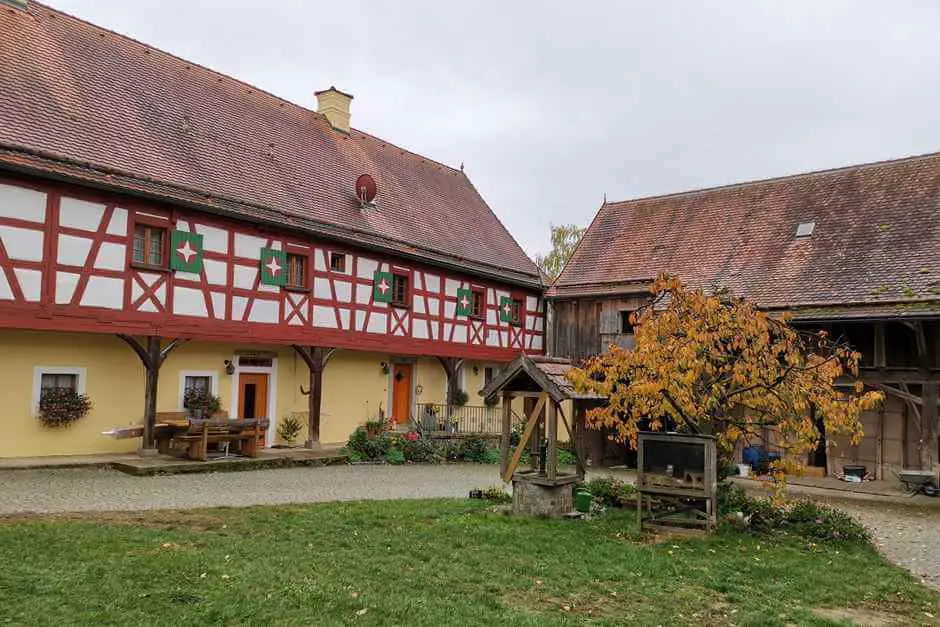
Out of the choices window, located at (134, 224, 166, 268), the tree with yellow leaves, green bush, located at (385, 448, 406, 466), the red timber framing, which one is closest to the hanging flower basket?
the red timber framing

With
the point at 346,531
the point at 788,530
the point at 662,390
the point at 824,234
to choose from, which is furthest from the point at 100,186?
the point at 824,234

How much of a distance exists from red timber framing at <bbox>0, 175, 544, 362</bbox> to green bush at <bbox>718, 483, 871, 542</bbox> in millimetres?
10681

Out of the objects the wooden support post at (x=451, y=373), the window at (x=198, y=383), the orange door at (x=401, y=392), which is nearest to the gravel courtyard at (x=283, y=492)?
the window at (x=198, y=383)

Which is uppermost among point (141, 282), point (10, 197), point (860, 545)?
point (10, 197)

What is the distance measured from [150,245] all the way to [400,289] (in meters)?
7.44

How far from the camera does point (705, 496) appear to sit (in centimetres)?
972

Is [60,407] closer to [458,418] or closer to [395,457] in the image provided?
[395,457]

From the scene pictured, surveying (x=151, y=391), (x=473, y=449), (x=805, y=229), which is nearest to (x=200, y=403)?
(x=151, y=391)

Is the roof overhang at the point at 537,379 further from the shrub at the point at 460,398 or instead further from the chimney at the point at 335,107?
the chimney at the point at 335,107

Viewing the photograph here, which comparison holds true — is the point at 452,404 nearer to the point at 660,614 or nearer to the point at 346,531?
the point at 346,531

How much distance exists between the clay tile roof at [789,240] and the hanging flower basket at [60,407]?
1350 cm

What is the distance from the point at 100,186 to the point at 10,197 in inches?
57.8

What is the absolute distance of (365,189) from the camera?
71.3 ft

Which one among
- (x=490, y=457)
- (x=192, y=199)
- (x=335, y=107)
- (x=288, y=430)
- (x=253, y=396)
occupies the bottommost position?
(x=490, y=457)
